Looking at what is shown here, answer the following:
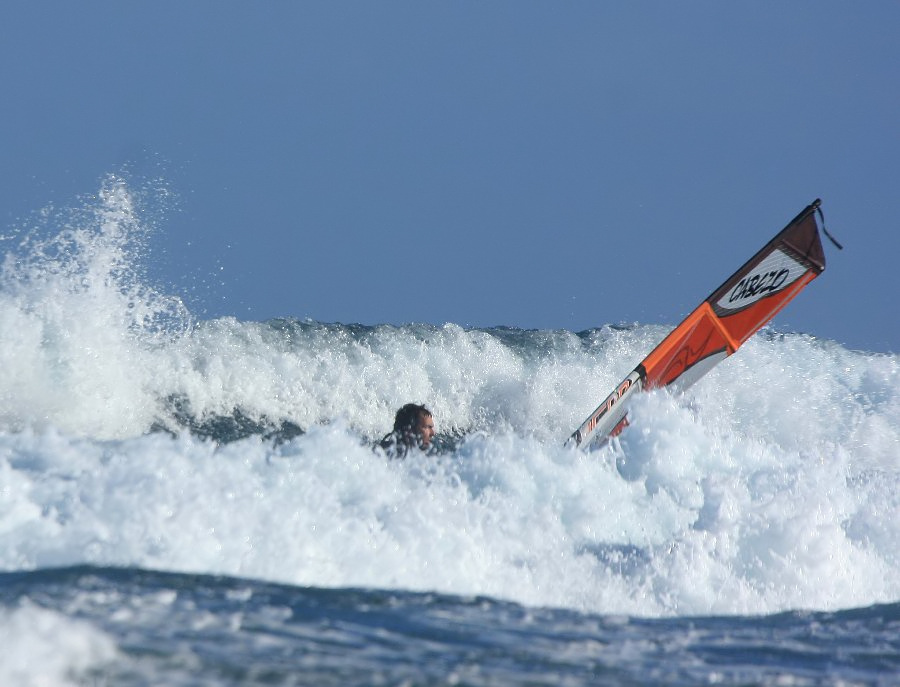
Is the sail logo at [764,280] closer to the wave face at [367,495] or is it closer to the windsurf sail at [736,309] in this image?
the windsurf sail at [736,309]

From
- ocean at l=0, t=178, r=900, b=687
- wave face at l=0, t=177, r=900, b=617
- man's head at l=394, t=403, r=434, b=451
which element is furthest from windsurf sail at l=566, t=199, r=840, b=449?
man's head at l=394, t=403, r=434, b=451

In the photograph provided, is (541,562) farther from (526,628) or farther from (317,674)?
(317,674)

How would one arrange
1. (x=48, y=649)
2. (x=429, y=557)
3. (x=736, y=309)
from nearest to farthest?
(x=48, y=649) → (x=429, y=557) → (x=736, y=309)

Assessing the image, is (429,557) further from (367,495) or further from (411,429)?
(411,429)

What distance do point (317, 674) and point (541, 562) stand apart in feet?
7.64

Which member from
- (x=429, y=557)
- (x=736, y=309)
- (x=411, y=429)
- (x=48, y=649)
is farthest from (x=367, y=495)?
(x=736, y=309)

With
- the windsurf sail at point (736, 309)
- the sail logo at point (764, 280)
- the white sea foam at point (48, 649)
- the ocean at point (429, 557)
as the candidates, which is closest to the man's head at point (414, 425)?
the ocean at point (429, 557)

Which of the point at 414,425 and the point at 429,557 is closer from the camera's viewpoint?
the point at 429,557

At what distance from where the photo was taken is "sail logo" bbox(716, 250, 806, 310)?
9.29 m

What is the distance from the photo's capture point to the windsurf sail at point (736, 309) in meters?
9.21

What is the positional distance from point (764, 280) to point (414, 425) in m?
3.75

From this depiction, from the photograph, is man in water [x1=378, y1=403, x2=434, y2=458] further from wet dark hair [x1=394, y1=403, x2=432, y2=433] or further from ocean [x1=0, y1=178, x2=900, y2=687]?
ocean [x1=0, y1=178, x2=900, y2=687]

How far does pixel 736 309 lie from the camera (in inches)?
373

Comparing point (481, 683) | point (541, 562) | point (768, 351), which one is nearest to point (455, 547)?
point (541, 562)
